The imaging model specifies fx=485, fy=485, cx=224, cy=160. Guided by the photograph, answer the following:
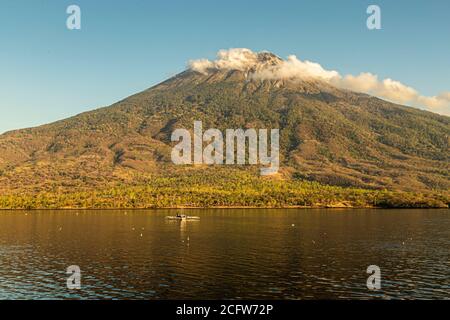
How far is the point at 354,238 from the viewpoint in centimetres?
12875

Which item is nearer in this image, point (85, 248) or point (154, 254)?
point (154, 254)

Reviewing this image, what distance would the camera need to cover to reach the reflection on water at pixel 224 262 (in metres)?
66.9

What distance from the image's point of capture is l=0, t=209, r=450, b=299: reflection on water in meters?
66.9

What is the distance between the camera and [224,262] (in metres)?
88.6

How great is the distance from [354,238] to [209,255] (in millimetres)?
49167
